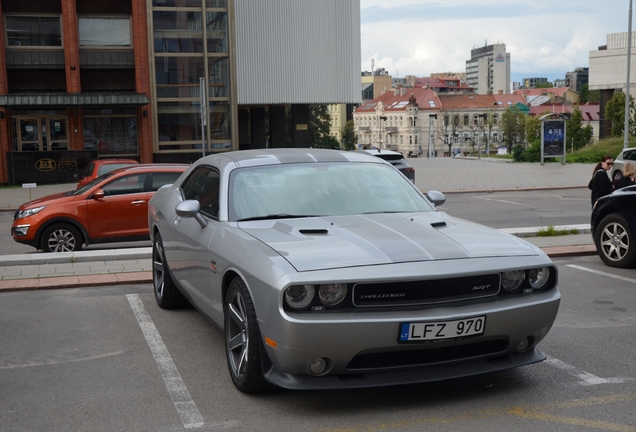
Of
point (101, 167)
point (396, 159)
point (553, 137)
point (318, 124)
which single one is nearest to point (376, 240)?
point (101, 167)

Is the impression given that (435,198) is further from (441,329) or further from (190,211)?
(441,329)

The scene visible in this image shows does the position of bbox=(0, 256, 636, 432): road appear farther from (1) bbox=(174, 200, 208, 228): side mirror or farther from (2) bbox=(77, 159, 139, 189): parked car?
(2) bbox=(77, 159, 139, 189): parked car

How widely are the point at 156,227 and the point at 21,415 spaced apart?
3450mm

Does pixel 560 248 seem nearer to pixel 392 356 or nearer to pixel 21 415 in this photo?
pixel 392 356

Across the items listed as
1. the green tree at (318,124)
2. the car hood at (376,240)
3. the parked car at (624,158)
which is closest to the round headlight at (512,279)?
the car hood at (376,240)

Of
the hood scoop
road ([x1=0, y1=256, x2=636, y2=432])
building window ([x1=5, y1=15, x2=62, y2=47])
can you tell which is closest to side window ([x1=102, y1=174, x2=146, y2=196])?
road ([x1=0, y1=256, x2=636, y2=432])

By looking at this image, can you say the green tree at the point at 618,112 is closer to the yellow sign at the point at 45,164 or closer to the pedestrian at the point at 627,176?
the yellow sign at the point at 45,164

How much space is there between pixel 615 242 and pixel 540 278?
538 cm

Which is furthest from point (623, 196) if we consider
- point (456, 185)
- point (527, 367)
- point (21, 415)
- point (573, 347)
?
point (456, 185)

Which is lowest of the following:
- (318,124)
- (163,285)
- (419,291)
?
(163,285)

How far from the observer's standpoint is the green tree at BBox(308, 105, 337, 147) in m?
77.6

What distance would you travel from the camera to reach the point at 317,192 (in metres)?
6.12

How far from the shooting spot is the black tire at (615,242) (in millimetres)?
9797

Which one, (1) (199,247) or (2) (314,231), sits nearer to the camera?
(2) (314,231)
